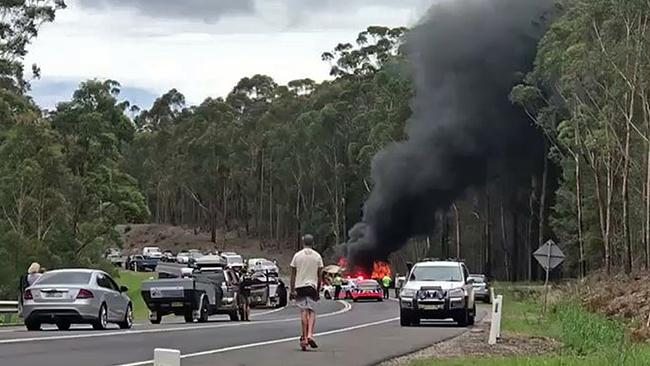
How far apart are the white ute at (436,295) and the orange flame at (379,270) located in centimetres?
3271

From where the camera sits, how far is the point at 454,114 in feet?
199

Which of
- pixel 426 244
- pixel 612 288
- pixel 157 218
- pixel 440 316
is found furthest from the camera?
pixel 157 218

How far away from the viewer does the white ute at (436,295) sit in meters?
30.5

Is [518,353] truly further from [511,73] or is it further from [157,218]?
[157,218]

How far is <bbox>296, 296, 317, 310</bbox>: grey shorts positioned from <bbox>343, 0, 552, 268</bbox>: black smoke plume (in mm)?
42118

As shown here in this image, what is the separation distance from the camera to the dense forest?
53281 millimetres

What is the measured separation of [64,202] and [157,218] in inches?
3094

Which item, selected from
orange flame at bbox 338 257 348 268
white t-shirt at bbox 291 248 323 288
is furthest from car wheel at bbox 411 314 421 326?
orange flame at bbox 338 257 348 268

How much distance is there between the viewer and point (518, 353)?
67.8ft

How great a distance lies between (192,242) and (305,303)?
105 m

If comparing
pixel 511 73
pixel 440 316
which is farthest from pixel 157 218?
pixel 440 316

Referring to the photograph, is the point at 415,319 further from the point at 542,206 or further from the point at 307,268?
the point at 542,206

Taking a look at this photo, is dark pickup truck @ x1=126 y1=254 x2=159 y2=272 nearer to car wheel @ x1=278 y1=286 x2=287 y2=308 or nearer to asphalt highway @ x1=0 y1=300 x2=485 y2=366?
car wheel @ x1=278 y1=286 x2=287 y2=308

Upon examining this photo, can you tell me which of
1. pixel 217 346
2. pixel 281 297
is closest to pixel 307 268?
pixel 217 346
